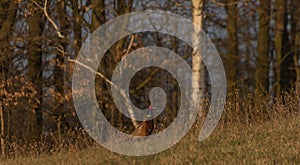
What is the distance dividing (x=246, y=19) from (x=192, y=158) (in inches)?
689

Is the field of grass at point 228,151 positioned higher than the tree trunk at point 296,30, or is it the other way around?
the tree trunk at point 296,30

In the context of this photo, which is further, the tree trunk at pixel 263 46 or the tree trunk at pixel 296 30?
the tree trunk at pixel 296 30

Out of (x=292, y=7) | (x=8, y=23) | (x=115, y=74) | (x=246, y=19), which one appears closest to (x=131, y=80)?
(x=115, y=74)

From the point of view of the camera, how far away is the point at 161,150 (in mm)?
9578

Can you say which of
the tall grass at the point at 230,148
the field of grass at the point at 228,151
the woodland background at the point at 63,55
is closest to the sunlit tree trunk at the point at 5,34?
the woodland background at the point at 63,55

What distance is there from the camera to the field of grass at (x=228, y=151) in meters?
8.27

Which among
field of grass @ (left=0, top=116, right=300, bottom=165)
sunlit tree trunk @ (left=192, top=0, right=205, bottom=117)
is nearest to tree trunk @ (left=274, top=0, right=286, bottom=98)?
sunlit tree trunk @ (left=192, top=0, right=205, bottom=117)

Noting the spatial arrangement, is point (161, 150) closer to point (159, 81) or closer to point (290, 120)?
point (290, 120)

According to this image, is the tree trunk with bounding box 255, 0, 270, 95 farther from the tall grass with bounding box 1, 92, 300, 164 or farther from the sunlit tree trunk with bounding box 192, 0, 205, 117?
the tall grass with bounding box 1, 92, 300, 164

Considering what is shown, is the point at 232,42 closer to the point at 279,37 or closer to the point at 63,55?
the point at 279,37

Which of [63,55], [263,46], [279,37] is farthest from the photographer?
[279,37]

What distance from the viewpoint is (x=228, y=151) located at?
8.92 m

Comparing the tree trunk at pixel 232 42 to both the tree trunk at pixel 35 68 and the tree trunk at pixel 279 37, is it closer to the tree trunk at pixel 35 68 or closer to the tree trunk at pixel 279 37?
the tree trunk at pixel 279 37

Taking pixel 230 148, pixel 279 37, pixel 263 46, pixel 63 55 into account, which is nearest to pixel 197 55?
pixel 63 55
